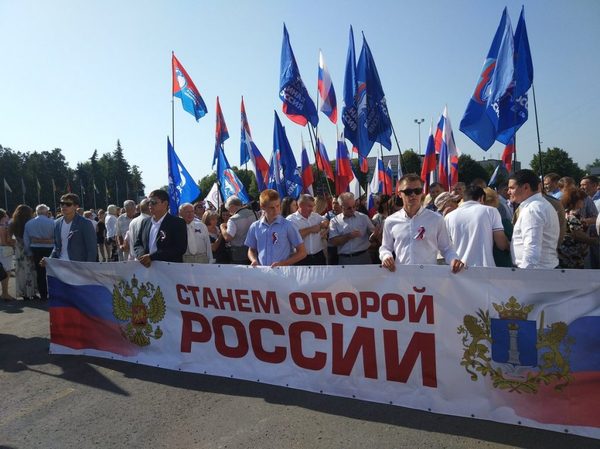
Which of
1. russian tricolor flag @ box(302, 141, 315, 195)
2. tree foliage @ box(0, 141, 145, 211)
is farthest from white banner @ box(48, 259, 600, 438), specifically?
tree foliage @ box(0, 141, 145, 211)

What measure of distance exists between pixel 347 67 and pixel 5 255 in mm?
7288

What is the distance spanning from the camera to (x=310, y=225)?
690 cm

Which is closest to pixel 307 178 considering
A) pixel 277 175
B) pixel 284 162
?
pixel 277 175

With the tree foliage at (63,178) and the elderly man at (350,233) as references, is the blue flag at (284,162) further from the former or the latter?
the tree foliage at (63,178)

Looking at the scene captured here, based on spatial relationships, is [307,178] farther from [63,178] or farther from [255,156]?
[63,178]

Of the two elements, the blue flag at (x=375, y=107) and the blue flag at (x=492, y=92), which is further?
the blue flag at (x=375, y=107)

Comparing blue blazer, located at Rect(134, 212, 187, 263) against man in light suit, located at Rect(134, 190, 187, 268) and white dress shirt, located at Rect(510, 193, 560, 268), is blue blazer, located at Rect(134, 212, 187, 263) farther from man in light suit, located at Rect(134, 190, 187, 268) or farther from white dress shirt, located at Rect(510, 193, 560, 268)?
white dress shirt, located at Rect(510, 193, 560, 268)

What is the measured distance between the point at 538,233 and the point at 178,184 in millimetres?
7841

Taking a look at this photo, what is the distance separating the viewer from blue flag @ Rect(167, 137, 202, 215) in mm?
10156

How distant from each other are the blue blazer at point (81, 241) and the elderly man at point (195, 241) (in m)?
1.29

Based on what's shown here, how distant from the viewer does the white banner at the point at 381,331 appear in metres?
3.33

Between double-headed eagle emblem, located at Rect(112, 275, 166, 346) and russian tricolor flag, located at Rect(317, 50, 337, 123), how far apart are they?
6.90 m

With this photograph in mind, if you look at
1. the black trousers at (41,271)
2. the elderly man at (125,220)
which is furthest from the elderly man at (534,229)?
the elderly man at (125,220)

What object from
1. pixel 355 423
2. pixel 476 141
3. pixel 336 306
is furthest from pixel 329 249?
pixel 355 423
